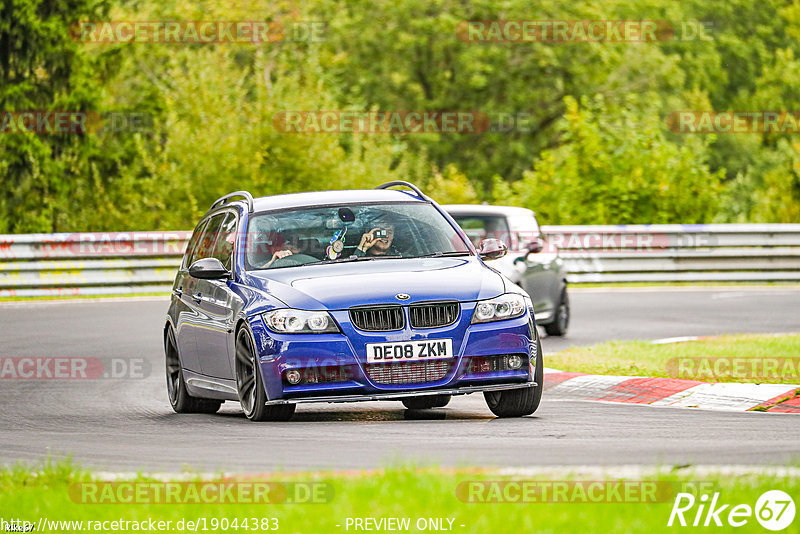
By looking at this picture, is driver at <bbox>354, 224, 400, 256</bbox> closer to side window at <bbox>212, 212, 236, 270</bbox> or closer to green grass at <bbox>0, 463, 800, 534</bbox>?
side window at <bbox>212, 212, 236, 270</bbox>

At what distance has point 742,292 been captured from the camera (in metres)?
27.9

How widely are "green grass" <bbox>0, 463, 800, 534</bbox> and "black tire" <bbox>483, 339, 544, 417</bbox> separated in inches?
132

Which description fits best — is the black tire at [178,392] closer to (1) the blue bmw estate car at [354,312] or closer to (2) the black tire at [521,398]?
(1) the blue bmw estate car at [354,312]

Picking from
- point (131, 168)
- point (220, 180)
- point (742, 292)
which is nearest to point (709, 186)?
point (742, 292)

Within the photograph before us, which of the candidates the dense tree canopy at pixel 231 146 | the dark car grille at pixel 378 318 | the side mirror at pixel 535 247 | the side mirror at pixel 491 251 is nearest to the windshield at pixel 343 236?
the side mirror at pixel 491 251

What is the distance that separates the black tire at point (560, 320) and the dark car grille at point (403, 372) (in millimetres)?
9564

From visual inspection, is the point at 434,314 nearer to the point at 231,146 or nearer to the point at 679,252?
the point at 679,252

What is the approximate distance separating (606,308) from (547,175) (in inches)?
491

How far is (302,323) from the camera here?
10078 mm

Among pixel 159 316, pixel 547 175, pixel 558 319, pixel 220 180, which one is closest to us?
pixel 558 319

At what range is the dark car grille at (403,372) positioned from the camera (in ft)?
32.9

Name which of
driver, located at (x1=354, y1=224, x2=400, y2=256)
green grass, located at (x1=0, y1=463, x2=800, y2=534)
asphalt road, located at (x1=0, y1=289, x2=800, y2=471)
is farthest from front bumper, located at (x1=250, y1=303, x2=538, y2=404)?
green grass, located at (x1=0, y1=463, x2=800, y2=534)

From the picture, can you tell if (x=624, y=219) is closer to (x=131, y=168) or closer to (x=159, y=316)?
(x=131, y=168)

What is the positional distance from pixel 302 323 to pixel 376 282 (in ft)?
1.95
